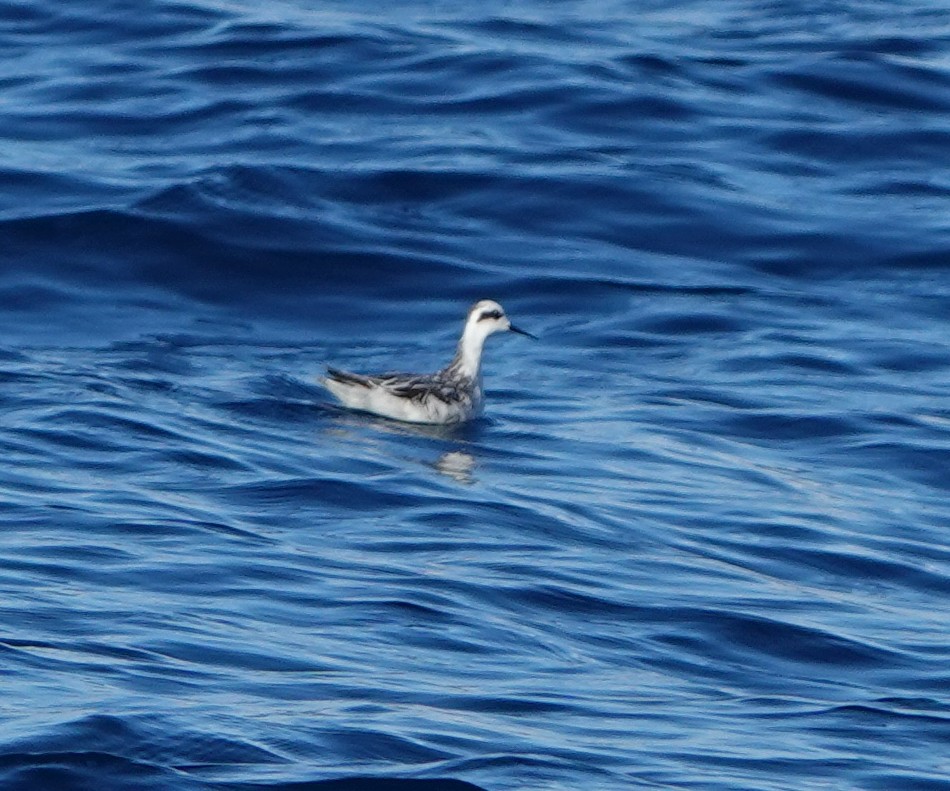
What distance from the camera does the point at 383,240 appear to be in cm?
1900

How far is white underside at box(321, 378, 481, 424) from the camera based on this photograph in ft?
47.6

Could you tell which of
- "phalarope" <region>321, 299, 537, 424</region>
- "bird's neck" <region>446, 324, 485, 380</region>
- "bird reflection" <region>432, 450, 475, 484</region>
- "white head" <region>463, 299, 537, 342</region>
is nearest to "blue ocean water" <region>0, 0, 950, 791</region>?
"bird reflection" <region>432, 450, 475, 484</region>

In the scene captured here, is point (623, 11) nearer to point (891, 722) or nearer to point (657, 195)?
point (657, 195)

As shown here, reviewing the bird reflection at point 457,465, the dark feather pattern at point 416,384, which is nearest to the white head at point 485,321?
the dark feather pattern at point 416,384

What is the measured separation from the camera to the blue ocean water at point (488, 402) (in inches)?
326

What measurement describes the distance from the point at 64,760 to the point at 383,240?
11.9 meters

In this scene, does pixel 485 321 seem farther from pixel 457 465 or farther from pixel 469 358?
pixel 457 465

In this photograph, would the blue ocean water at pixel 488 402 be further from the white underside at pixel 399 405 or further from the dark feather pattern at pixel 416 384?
the dark feather pattern at pixel 416 384

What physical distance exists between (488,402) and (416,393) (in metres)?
0.92

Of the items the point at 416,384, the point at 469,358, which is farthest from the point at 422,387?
the point at 469,358

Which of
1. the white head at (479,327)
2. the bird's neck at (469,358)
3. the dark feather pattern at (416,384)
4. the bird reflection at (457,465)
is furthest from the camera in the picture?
the white head at (479,327)

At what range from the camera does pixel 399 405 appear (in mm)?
14688

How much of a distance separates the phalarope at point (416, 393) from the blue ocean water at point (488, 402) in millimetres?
180

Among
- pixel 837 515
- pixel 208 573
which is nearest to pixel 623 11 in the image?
pixel 837 515
